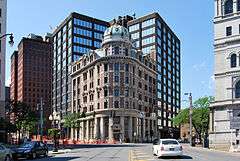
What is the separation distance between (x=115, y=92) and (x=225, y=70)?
176 ft

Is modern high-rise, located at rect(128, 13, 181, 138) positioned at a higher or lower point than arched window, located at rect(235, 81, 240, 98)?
higher

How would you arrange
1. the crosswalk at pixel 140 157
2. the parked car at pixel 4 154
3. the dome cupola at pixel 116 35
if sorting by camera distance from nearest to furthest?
1. the parked car at pixel 4 154
2. the crosswalk at pixel 140 157
3. the dome cupola at pixel 116 35

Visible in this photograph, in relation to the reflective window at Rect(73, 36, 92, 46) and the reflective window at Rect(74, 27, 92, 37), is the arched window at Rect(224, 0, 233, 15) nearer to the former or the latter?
the reflective window at Rect(73, 36, 92, 46)

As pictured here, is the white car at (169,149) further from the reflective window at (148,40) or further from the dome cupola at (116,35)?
the reflective window at (148,40)

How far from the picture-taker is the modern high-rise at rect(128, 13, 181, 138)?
15675cm

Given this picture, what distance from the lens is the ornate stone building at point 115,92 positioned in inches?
4882

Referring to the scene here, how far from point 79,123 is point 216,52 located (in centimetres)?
7130

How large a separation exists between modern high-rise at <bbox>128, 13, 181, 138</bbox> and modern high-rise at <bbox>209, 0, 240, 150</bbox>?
76.2 meters

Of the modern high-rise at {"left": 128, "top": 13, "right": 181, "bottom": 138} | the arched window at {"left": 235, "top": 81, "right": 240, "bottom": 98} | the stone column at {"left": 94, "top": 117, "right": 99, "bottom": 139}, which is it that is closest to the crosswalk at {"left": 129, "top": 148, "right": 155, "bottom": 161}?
the arched window at {"left": 235, "top": 81, "right": 240, "bottom": 98}

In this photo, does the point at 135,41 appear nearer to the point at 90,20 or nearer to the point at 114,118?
the point at 90,20

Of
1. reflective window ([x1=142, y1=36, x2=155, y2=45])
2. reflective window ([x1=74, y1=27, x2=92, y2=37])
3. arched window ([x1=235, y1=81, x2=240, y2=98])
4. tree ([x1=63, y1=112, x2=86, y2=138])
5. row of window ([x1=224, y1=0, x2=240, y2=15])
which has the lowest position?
tree ([x1=63, y1=112, x2=86, y2=138])

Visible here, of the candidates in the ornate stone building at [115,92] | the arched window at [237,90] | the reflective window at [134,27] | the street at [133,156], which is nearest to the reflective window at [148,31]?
the reflective window at [134,27]

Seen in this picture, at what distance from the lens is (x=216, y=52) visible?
7638 centimetres

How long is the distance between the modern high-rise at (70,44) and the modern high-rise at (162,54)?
44.0 feet
